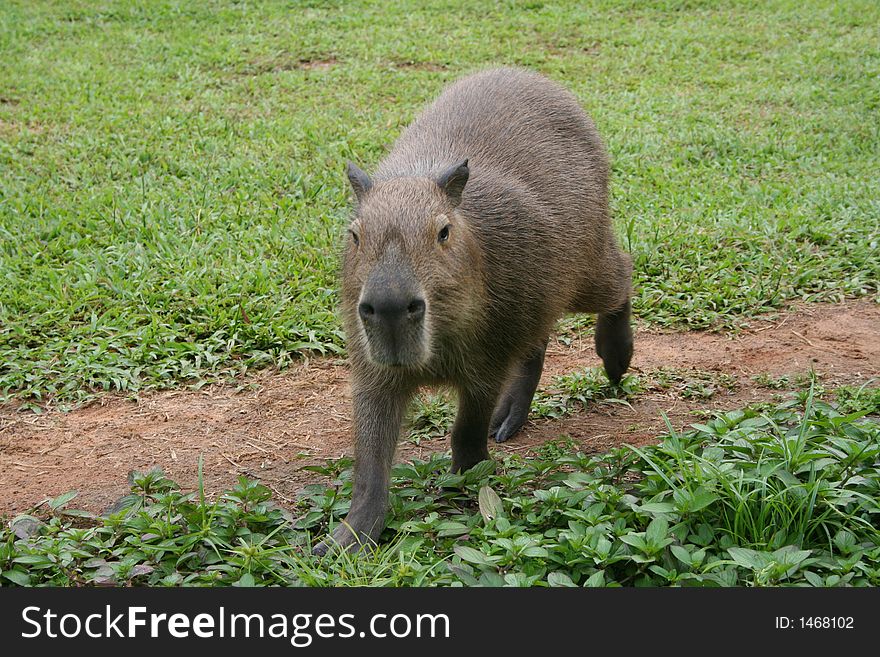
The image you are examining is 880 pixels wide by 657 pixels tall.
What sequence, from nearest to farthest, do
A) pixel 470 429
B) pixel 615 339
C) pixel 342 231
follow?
1. pixel 470 429
2. pixel 615 339
3. pixel 342 231

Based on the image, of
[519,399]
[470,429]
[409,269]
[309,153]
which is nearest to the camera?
[409,269]

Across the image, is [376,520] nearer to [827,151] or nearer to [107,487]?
[107,487]

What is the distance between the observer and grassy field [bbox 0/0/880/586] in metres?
2.99

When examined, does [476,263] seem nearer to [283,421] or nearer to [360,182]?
[360,182]

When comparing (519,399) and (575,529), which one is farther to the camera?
(519,399)

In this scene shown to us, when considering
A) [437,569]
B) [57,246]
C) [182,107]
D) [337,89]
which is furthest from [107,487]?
[337,89]

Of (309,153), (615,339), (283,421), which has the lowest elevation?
(283,421)

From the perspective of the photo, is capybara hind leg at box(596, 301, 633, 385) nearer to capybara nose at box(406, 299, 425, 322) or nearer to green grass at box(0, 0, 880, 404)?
green grass at box(0, 0, 880, 404)

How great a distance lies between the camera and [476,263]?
3588 mm

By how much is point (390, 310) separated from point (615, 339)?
6.77 ft

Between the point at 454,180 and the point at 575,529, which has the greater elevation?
the point at 454,180

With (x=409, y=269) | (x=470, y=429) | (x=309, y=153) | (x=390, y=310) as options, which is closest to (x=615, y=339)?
(x=470, y=429)

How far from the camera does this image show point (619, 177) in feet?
24.2

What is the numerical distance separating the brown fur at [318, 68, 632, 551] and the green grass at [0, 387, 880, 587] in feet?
0.91
